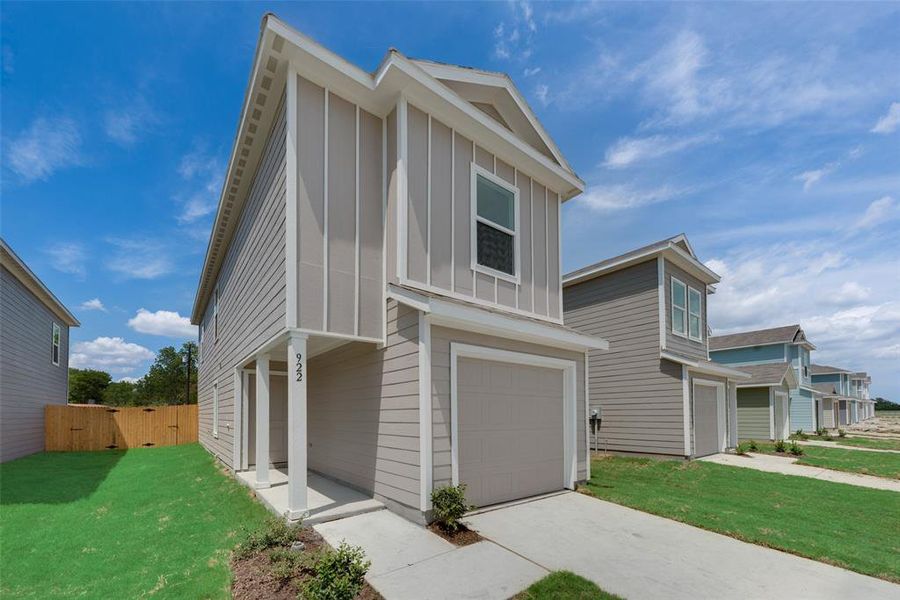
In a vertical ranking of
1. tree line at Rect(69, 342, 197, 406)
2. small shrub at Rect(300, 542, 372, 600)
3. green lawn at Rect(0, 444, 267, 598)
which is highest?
small shrub at Rect(300, 542, 372, 600)

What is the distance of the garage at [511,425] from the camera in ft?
21.0

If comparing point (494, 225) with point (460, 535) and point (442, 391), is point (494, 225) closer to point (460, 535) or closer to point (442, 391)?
point (442, 391)

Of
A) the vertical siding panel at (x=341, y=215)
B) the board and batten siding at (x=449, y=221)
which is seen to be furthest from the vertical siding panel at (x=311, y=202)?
the board and batten siding at (x=449, y=221)

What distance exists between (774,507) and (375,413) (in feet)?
22.8

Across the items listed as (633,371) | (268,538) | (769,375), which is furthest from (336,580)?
(769,375)

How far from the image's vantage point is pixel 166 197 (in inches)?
579

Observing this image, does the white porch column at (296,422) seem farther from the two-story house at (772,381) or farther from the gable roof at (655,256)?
the two-story house at (772,381)

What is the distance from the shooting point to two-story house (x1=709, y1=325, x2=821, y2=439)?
19.5 meters

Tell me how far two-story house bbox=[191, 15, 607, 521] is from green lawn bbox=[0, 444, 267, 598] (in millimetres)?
961

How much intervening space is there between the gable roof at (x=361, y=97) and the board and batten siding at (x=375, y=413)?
323 centimetres

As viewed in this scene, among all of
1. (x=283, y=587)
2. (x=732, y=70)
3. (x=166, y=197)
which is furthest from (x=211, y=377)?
(x=732, y=70)

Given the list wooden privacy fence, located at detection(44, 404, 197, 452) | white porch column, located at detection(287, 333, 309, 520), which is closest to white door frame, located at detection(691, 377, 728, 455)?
white porch column, located at detection(287, 333, 309, 520)

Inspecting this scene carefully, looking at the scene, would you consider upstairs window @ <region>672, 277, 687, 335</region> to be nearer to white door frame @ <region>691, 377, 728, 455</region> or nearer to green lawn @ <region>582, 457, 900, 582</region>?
white door frame @ <region>691, 377, 728, 455</region>

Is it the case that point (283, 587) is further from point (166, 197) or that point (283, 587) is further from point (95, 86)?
point (166, 197)
